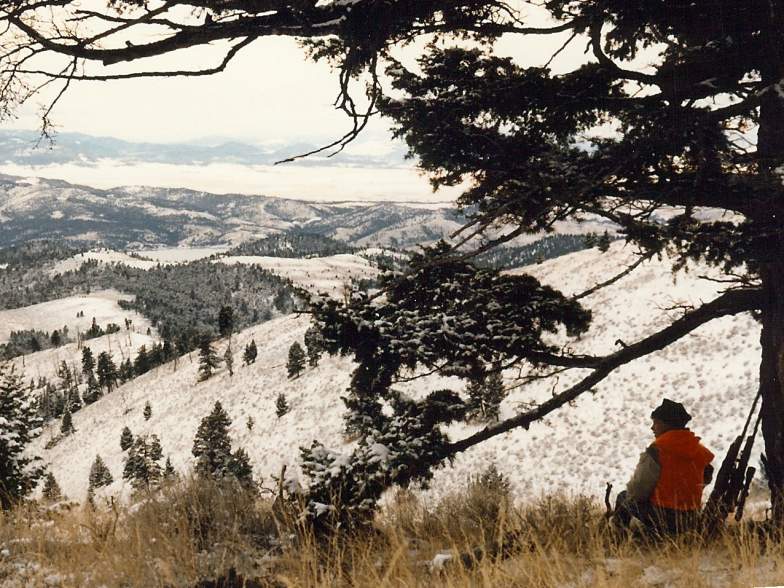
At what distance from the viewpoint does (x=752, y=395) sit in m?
26.7

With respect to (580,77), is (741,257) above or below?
below

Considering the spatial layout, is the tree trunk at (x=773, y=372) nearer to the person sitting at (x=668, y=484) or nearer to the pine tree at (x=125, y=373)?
the person sitting at (x=668, y=484)

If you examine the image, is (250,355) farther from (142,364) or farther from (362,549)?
(362,549)

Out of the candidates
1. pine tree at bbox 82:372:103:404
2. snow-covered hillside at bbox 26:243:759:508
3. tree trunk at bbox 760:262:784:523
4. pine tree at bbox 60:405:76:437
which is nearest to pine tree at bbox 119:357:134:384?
pine tree at bbox 82:372:103:404

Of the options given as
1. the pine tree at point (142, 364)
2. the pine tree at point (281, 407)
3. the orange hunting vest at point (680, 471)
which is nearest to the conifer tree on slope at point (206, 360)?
the pine tree at point (281, 407)

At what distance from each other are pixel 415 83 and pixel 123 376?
151688 millimetres

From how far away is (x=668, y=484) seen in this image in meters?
4.16

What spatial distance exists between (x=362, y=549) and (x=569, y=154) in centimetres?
377

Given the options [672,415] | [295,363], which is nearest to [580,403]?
→ [672,415]

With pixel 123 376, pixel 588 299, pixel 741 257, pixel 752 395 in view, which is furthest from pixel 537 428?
pixel 123 376

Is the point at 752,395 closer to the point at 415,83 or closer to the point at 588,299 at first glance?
the point at 588,299

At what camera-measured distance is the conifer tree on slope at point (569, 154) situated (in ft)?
15.4

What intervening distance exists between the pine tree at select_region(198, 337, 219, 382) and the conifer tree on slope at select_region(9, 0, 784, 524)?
93323 mm

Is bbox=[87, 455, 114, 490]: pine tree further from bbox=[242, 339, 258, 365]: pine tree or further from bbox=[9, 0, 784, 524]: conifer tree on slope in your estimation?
bbox=[9, 0, 784, 524]: conifer tree on slope
